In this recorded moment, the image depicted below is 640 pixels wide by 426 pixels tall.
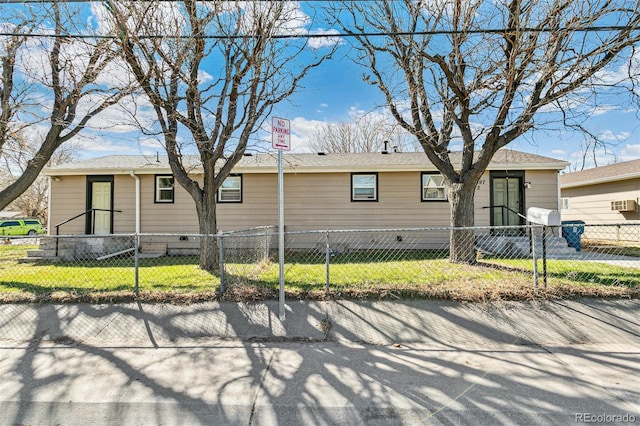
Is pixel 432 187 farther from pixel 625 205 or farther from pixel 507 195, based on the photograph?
pixel 625 205

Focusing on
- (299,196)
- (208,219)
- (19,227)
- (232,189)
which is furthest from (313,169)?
(19,227)

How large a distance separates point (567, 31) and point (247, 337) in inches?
270

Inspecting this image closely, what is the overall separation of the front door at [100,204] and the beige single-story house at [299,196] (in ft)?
0.10

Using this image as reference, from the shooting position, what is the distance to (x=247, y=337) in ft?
13.0

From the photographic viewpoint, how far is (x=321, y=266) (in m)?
7.42

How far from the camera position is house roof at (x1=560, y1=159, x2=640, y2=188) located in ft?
43.5

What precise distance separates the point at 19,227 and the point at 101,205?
20.5 meters

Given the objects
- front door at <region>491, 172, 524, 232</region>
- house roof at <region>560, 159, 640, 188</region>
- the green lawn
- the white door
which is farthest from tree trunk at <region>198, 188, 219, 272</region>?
house roof at <region>560, 159, 640, 188</region>

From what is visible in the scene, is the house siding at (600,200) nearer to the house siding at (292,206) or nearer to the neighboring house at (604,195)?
the neighboring house at (604,195)

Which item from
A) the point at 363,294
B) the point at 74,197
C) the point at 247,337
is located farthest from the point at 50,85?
the point at 363,294

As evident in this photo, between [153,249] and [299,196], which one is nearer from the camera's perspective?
[153,249]

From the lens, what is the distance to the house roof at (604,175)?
43.5 feet

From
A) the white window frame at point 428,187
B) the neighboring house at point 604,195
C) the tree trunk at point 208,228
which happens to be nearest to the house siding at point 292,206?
the white window frame at point 428,187

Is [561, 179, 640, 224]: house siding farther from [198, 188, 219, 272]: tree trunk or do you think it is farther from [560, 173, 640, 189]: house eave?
[198, 188, 219, 272]: tree trunk
